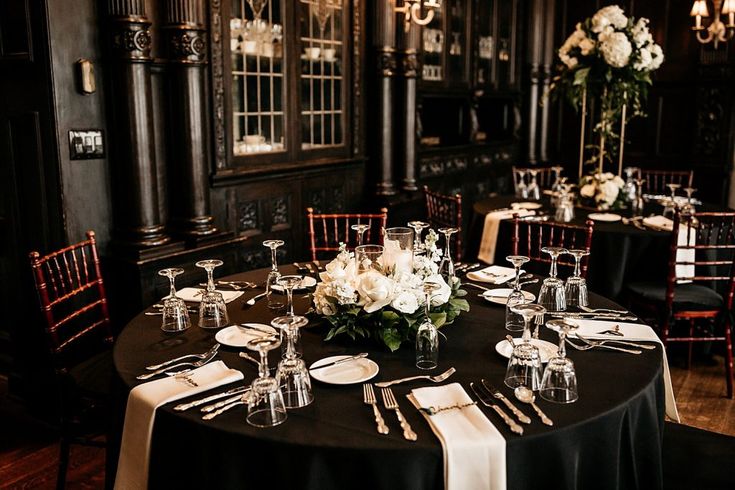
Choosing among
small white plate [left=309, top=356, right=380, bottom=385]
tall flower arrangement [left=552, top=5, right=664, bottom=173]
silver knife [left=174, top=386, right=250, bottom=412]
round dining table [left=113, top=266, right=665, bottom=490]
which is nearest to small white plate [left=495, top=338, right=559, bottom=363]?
round dining table [left=113, top=266, right=665, bottom=490]

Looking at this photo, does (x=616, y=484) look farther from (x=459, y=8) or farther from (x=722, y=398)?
(x=459, y=8)

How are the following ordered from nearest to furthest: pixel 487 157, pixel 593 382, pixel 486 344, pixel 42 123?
pixel 593 382 < pixel 486 344 < pixel 42 123 < pixel 487 157

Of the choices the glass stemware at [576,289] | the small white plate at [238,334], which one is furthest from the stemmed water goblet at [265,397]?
the glass stemware at [576,289]

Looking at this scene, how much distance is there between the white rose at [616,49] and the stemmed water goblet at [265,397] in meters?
3.52

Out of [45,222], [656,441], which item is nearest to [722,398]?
[656,441]

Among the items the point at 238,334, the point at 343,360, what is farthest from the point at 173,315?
the point at 343,360

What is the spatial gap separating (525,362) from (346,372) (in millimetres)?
507

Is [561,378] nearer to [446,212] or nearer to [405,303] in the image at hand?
[405,303]

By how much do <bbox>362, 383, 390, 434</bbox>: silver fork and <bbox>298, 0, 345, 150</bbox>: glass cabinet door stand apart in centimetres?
336

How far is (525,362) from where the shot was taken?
6.07 ft

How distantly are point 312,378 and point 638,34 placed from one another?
3.55m

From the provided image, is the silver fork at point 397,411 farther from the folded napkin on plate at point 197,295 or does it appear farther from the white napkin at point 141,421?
the folded napkin on plate at point 197,295

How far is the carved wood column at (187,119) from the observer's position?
3.76 metres

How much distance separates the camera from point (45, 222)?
3.45 meters
